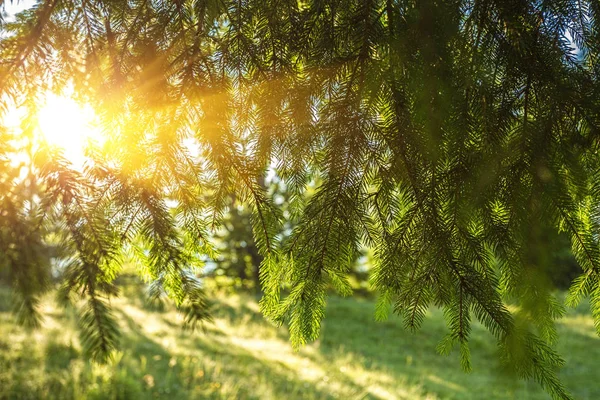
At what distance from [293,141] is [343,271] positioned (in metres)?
0.56

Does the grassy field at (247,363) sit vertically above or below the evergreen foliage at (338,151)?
below

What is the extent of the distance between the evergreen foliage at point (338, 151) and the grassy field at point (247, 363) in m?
2.14

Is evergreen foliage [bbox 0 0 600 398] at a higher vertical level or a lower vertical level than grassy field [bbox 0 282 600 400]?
higher

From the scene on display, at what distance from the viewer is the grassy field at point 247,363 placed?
6.07 m

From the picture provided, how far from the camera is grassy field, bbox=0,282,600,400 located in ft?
19.9

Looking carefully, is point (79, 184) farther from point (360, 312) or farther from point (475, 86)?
point (360, 312)

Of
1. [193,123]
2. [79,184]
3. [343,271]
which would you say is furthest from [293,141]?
[79,184]

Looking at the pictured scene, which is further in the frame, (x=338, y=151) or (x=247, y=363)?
(x=247, y=363)

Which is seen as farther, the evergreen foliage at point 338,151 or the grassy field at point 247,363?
the grassy field at point 247,363

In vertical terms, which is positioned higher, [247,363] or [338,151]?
[338,151]

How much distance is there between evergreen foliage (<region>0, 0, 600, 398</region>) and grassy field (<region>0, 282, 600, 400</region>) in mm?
2144

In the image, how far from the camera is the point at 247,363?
8023mm

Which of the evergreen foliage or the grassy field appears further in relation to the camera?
the grassy field

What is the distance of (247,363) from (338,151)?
22.4 ft
